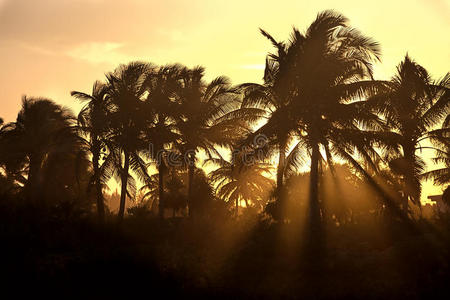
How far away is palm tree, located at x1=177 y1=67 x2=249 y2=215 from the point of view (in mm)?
28750

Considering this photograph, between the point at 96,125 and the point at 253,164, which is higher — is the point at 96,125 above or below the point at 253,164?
above

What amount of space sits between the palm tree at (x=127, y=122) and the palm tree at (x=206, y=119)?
248 centimetres

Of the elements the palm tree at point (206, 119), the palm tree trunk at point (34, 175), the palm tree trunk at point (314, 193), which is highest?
the palm tree at point (206, 119)

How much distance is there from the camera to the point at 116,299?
13.3 m

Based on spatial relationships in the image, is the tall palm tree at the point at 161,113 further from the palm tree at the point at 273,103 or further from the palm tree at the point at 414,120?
the palm tree at the point at 414,120

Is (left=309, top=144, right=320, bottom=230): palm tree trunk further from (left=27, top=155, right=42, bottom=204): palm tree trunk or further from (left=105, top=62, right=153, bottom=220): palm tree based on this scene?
(left=27, top=155, right=42, bottom=204): palm tree trunk

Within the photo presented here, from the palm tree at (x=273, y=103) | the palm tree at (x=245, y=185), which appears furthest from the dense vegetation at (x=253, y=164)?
the palm tree at (x=245, y=185)

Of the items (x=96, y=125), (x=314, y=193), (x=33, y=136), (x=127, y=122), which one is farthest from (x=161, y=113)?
(x=314, y=193)

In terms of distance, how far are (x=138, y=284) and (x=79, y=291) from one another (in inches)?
64.8

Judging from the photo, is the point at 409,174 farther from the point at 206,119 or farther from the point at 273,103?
the point at 206,119

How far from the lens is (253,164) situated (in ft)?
75.7

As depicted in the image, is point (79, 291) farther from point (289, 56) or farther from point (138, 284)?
point (289, 56)

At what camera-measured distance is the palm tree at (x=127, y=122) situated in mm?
26406

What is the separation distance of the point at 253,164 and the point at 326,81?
5.35 m
